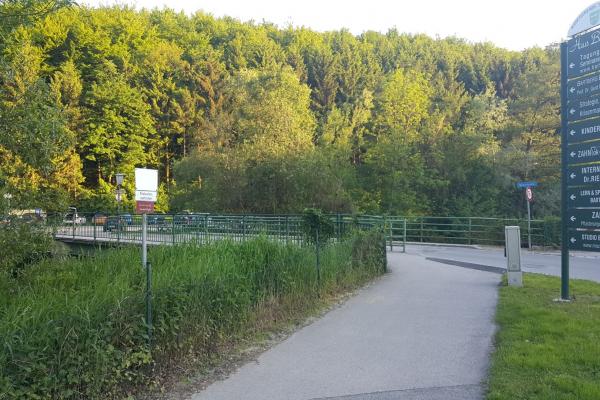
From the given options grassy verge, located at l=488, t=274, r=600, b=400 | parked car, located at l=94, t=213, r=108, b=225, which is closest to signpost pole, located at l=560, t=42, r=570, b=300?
grassy verge, located at l=488, t=274, r=600, b=400

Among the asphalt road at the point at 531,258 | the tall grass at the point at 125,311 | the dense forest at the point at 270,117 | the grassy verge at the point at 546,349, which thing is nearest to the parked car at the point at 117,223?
the dense forest at the point at 270,117

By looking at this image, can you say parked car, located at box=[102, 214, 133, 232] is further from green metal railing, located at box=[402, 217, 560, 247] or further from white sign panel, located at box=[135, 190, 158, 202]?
white sign panel, located at box=[135, 190, 158, 202]

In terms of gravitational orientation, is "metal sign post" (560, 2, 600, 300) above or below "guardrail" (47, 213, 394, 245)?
above

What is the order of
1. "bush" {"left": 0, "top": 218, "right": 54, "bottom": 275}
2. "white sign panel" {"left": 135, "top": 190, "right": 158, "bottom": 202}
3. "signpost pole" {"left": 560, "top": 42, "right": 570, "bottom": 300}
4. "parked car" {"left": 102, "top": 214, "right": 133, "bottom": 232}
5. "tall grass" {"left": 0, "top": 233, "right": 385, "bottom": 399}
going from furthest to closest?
"parked car" {"left": 102, "top": 214, "right": 133, "bottom": 232}
"signpost pole" {"left": 560, "top": 42, "right": 570, "bottom": 300}
"bush" {"left": 0, "top": 218, "right": 54, "bottom": 275}
"white sign panel" {"left": 135, "top": 190, "right": 158, "bottom": 202}
"tall grass" {"left": 0, "top": 233, "right": 385, "bottom": 399}

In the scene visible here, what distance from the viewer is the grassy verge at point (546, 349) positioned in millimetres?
4629

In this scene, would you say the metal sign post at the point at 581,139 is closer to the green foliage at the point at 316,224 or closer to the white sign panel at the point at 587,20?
the white sign panel at the point at 587,20

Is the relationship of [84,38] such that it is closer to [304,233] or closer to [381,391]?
[304,233]

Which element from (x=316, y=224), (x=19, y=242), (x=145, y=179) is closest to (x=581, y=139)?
(x=316, y=224)

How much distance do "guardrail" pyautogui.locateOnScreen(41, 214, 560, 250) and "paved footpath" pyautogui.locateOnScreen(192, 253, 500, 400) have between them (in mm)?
5195

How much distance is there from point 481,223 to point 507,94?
147 feet

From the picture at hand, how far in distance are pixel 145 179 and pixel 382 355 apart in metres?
3.68

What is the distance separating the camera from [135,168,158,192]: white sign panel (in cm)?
664

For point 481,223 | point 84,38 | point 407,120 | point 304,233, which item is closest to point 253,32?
point 84,38

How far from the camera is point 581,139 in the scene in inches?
353
